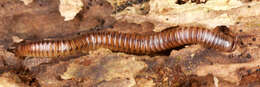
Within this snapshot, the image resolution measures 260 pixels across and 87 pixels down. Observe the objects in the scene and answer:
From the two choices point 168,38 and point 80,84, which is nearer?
point 80,84

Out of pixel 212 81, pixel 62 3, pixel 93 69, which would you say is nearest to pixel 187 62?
pixel 212 81

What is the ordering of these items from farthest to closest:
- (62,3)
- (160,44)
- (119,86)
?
1. (160,44)
2. (62,3)
3. (119,86)

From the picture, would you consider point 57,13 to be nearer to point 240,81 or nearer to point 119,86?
point 119,86

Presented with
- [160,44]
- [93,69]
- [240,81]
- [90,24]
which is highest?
[90,24]

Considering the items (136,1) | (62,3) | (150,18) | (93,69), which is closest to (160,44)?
(150,18)

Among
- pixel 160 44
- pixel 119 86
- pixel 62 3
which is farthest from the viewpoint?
pixel 160 44

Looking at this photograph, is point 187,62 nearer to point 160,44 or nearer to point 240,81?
point 160,44

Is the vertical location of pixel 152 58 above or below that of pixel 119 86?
above
